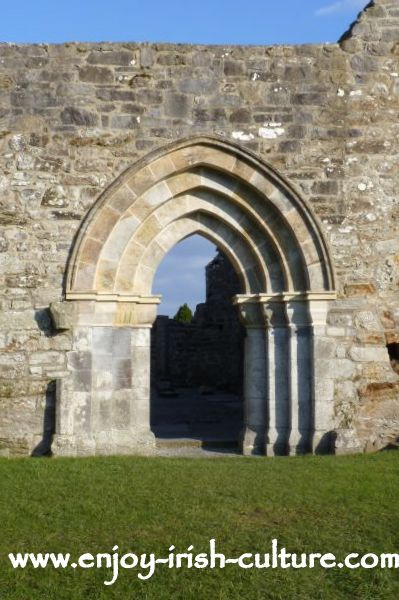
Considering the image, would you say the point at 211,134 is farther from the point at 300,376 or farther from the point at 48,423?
the point at 48,423

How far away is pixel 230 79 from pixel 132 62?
1068 mm

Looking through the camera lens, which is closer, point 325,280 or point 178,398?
point 325,280

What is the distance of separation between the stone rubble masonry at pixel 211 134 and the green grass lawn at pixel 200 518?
3.23 ft

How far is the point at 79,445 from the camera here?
6871mm

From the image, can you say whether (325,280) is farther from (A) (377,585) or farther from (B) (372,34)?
(A) (377,585)

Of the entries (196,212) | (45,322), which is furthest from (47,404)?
(196,212)

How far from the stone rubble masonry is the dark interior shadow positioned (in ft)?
0.08

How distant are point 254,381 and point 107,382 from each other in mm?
1656

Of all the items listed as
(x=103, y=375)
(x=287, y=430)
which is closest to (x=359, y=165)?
(x=287, y=430)

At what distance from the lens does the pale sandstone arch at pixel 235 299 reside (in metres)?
7.11

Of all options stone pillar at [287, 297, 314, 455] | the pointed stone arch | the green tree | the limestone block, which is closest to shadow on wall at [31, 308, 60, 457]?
the pointed stone arch

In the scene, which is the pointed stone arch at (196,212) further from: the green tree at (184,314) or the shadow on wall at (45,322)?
the green tree at (184,314)

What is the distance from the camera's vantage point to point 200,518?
4.45m

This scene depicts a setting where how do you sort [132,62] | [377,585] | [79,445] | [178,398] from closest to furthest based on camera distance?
[377,585] → [79,445] → [132,62] → [178,398]
